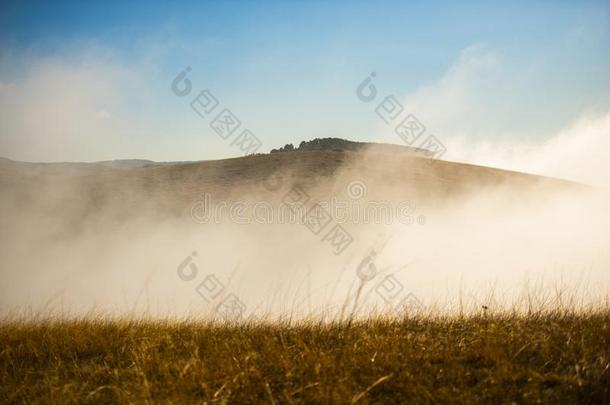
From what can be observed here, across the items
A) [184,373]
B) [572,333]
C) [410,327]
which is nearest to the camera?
[184,373]

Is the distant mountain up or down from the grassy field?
up

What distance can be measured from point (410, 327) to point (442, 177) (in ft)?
65.7

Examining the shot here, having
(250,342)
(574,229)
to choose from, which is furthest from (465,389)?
(574,229)

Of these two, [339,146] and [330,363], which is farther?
[339,146]

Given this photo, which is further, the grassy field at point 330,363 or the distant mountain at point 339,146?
the distant mountain at point 339,146

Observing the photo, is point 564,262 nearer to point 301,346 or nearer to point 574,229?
point 574,229

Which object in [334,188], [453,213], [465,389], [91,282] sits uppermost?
[334,188]

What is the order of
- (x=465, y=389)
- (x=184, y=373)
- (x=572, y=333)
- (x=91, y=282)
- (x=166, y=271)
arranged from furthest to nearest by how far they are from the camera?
(x=166, y=271)
(x=91, y=282)
(x=572, y=333)
(x=184, y=373)
(x=465, y=389)

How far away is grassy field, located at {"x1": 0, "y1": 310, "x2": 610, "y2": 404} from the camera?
275cm

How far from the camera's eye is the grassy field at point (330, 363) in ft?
9.02

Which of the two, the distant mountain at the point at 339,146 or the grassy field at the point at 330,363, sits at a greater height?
the distant mountain at the point at 339,146

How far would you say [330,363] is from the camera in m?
3.16

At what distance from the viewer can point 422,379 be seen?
289cm

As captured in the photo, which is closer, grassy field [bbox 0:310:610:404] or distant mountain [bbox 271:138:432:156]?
grassy field [bbox 0:310:610:404]
